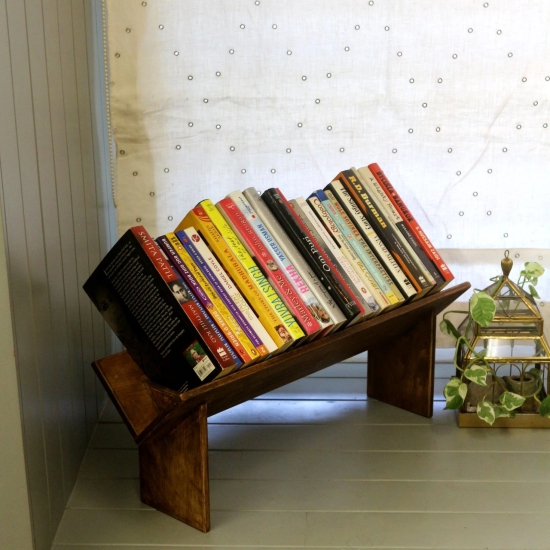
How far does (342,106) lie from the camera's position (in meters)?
1.64

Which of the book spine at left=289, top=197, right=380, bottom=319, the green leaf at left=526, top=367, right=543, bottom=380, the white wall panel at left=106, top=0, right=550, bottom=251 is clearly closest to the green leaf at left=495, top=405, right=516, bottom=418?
the green leaf at left=526, top=367, right=543, bottom=380

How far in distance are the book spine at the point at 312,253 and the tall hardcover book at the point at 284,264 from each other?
0.03m

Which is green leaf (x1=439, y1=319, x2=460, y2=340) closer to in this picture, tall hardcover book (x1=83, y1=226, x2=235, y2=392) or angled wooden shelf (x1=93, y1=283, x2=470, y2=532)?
angled wooden shelf (x1=93, y1=283, x2=470, y2=532)

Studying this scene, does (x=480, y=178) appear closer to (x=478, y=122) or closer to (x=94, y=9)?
(x=478, y=122)

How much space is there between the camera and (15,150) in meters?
0.98

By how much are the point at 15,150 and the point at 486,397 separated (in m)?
1.03

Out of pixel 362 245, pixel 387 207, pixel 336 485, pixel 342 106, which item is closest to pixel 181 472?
pixel 336 485

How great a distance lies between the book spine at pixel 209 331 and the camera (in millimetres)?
1064

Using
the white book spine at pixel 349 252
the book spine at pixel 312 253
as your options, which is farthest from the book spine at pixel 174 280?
the white book spine at pixel 349 252

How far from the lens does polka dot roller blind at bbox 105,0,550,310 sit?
1.60 meters

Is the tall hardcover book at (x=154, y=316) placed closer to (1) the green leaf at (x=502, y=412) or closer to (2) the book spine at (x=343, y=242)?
(2) the book spine at (x=343, y=242)

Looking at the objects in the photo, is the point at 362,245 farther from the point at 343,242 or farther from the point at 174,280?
the point at 174,280

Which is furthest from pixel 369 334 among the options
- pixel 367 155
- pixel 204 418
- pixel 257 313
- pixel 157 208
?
pixel 157 208

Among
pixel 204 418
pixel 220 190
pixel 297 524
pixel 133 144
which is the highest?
pixel 133 144
